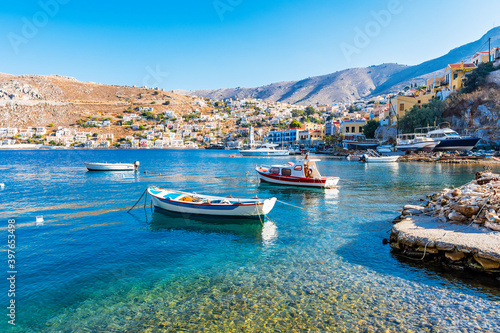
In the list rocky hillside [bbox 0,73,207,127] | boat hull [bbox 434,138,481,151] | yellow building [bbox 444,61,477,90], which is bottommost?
boat hull [bbox 434,138,481,151]

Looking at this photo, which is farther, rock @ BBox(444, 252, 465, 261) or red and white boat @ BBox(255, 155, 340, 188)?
red and white boat @ BBox(255, 155, 340, 188)

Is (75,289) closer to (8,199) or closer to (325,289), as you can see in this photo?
(325,289)

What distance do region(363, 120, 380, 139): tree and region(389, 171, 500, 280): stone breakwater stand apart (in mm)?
68514

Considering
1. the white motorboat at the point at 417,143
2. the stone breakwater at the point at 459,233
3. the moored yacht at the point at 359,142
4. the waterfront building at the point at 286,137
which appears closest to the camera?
the stone breakwater at the point at 459,233

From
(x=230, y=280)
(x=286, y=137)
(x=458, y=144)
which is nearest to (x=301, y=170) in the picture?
(x=230, y=280)

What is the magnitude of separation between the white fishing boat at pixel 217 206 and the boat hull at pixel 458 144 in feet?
166

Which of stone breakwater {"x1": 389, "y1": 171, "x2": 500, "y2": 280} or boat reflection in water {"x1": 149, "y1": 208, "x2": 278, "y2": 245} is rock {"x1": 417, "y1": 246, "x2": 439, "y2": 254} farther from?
boat reflection in water {"x1": 149, "y1": 208, "x2": 278, "y2": 245}

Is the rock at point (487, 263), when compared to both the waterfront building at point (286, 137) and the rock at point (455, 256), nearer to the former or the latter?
the rock at point (455, 256)

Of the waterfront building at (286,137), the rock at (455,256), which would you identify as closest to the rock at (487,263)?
the rock at (455,256)

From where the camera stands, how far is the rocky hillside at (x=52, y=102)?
154788 millimetres

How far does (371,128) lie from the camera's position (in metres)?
76.6

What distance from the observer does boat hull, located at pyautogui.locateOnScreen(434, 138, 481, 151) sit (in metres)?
50.1

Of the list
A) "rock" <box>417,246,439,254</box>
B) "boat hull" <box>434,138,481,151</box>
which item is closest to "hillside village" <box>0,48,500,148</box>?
"boat hull" <box>434,138,481,151</box>

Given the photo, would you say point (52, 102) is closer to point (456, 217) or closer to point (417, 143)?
point (417, 143)
